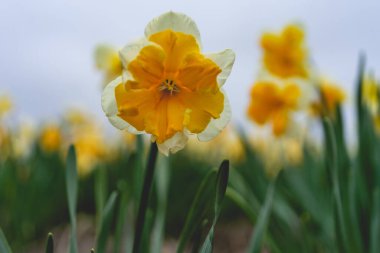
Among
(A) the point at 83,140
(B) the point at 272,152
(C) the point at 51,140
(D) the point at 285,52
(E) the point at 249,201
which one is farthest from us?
(B) the point at 272,152

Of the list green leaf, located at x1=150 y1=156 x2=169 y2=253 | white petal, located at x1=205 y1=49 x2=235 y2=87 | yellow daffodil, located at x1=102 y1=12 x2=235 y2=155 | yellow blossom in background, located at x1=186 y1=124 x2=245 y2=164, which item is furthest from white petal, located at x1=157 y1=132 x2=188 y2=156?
yellow blossom in background, located at x1=186 y1=124 x2=245 y2=164

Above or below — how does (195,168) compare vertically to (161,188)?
below

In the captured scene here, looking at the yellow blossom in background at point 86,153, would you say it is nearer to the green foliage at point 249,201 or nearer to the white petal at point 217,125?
the green foliage at point 249,201

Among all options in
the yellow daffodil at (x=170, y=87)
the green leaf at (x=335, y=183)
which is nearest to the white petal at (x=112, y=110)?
the yellow daffodil at (x=170, y=87)

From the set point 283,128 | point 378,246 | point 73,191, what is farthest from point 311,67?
point 73,191

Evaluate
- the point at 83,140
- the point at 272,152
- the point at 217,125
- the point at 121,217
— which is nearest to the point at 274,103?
the point at 121,217

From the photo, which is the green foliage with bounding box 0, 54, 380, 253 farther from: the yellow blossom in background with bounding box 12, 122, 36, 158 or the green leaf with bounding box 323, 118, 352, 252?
the yellow blossom in background with bounding box 12, 122, 36, 158

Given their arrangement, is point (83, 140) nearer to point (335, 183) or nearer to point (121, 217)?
point (121, 217)
